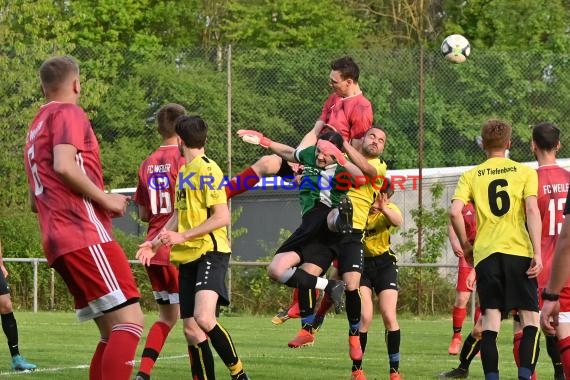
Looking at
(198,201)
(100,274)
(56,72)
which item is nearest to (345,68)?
(198,201)

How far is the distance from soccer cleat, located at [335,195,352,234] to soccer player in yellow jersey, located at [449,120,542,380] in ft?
4.92

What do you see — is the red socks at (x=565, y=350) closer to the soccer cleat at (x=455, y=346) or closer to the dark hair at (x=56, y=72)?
the dark hair at (x=56, y=72)

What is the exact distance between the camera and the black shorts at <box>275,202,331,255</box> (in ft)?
32.8

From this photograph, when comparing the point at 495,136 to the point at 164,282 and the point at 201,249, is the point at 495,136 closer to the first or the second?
the point at 201,249

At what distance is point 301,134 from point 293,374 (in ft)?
42.5

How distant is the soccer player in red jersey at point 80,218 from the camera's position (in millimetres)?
6582

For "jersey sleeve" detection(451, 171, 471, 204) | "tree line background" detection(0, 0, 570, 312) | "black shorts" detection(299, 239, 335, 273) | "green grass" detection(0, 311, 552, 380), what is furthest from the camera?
"tree line background" detection(0, 0, 570, 312)

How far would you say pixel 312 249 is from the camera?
10.1 meters

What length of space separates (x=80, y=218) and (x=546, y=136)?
345 centimetres

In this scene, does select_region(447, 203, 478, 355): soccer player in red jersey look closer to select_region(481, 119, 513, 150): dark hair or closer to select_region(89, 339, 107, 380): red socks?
select_region(481, 119, 513, 150): dark hair

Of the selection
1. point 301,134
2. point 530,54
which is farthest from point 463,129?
point 301,134

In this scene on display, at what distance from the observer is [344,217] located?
31.6 ft

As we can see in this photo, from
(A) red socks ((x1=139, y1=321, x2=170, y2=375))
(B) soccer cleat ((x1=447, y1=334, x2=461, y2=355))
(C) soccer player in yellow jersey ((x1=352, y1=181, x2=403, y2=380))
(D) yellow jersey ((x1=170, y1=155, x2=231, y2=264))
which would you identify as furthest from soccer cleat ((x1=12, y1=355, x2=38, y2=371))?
(B) soccer cleat ((x1=447, y1=334, x2=461, y2=355))

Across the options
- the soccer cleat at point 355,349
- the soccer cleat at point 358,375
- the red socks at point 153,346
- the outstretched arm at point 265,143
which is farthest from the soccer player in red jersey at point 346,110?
the red socks at point 153,346
